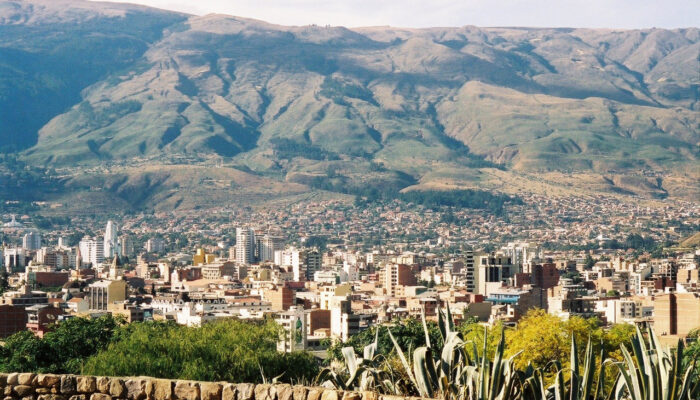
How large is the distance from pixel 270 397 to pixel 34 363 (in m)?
33.0

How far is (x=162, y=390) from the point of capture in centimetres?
1113

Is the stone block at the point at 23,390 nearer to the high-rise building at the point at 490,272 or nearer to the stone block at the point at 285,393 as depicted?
the stone block at the point at 285,393

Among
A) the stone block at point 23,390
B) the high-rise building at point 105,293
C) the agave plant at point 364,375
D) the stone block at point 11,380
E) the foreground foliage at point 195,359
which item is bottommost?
the high-rise building at point 105,293

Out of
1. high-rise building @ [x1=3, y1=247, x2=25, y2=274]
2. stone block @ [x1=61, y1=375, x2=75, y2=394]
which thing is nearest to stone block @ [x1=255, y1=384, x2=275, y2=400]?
stone block @ [x1=61, y1=375, x2=75, y2=394]

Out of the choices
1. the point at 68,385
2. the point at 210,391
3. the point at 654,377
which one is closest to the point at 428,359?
the point at 654,377

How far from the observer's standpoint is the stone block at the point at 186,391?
36.3ft

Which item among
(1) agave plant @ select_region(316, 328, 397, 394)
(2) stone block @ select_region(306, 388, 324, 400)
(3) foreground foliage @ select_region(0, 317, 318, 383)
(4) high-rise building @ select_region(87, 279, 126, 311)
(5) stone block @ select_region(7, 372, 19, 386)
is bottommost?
(4) high-rise building @ select_region(87, 279, 126, 311)

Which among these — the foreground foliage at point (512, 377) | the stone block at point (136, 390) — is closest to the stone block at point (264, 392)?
the stone block at point (136, 390)

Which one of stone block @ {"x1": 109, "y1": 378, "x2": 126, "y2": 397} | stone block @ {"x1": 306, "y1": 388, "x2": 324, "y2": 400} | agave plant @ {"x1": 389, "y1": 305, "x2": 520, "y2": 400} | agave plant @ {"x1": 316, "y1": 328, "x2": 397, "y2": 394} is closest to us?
stone block @ {"x1": 306, "y1": 388, "x2": 324, "y2": 400}

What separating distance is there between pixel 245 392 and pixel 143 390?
0.85 m

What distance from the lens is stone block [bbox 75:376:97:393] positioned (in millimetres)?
11359

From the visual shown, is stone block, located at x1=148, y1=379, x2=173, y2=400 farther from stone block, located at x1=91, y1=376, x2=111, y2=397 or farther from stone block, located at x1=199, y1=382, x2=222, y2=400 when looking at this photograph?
stone block, located at x1=91, y1=376, x2=111, y2=397

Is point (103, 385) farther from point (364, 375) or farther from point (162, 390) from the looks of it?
point (364, 375)

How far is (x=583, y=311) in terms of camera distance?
89438 millimetres
